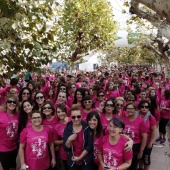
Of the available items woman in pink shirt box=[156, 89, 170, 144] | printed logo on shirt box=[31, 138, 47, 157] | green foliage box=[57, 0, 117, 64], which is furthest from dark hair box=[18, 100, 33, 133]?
green foliage box=[57, 0, 117, 64]

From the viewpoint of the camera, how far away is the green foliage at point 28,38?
3615mm

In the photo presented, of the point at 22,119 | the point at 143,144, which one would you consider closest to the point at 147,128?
the point at 143,144

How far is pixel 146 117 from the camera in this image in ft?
16.4

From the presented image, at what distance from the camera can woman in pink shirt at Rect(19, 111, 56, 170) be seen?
4.09 meters

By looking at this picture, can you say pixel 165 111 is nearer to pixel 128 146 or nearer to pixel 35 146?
pixel 128 146

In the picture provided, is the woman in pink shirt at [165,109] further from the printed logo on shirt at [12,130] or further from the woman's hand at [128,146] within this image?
the printed logo on shirt at [12,130]

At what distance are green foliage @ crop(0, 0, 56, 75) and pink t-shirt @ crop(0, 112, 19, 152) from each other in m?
0.96

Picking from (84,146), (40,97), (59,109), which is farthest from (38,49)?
(40,97)

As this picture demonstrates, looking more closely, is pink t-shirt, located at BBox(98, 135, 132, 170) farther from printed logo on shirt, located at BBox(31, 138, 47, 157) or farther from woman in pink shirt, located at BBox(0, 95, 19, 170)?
woman in pink shirt, located at BBox(0, 95, 19, 170)

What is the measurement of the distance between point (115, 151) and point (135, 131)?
114cm

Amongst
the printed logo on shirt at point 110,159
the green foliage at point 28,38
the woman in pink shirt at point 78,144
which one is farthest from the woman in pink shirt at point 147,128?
the green foliage at point 28,38

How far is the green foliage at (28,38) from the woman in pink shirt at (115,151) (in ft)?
4.61

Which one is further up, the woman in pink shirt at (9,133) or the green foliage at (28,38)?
the green foliage at (28,38)

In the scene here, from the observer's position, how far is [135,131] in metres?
4.64
